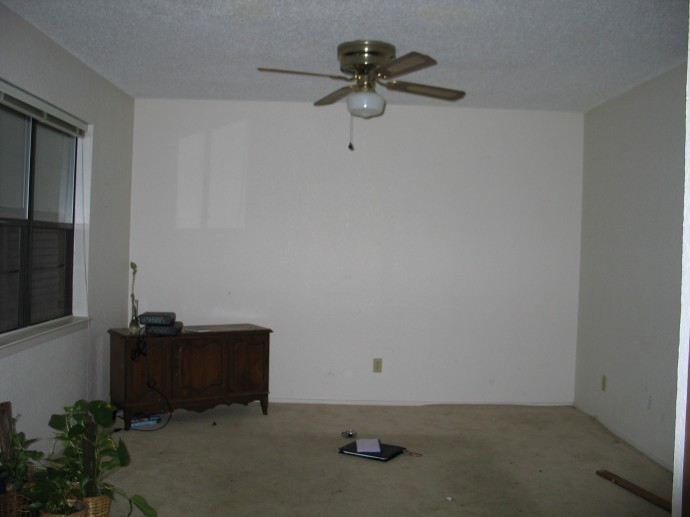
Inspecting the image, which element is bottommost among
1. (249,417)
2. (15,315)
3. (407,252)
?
(249,417)

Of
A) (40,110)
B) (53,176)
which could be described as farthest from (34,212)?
(40,110)

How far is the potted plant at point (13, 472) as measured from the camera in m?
2.21

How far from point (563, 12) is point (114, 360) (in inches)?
140

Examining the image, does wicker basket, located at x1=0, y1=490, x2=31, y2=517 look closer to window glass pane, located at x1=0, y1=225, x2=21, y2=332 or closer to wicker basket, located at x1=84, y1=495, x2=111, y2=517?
wicker basket, located at x1=84, y1=495, x2=111, y2=517

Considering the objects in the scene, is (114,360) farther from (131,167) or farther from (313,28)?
(313,28)

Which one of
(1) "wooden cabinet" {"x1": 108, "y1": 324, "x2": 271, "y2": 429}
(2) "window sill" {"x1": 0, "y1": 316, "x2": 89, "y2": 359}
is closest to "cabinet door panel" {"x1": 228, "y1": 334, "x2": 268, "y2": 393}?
(1) "wooden cabinet" {"x1": 108, "y1": 324, "x2": 271, "y2": 429}

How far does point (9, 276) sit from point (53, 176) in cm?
76

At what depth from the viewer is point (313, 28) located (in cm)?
323

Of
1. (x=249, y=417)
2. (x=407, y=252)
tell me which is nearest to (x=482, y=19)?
(x=407, y=252)

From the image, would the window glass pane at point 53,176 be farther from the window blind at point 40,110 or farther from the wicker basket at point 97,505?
the wicker basket at point 97,505

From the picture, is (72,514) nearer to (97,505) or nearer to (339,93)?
(97,505)

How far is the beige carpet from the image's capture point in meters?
3.09

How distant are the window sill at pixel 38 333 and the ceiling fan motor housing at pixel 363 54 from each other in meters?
2.26

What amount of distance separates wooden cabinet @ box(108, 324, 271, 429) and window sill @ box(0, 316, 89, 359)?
1.08ft
